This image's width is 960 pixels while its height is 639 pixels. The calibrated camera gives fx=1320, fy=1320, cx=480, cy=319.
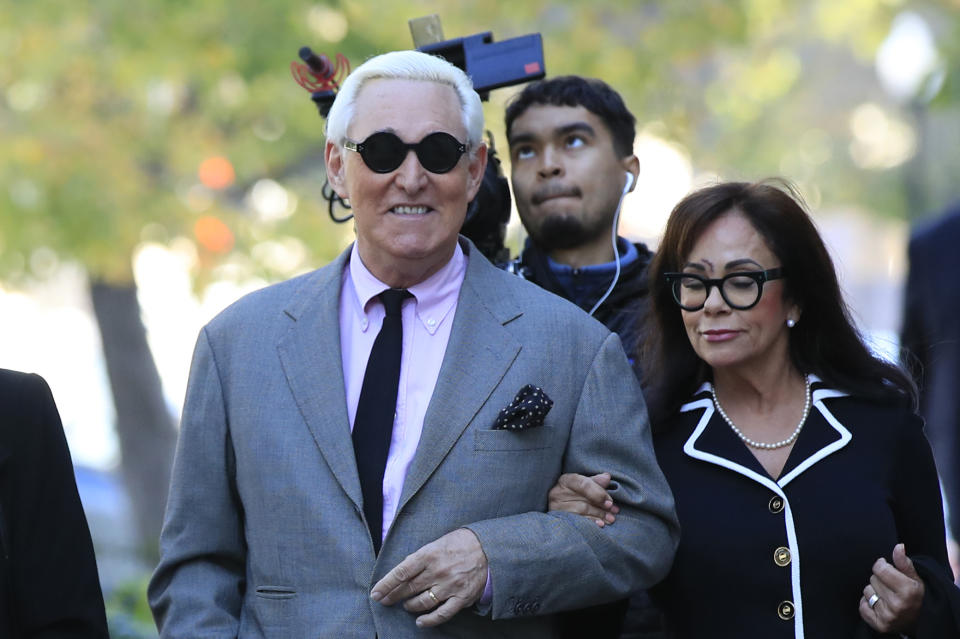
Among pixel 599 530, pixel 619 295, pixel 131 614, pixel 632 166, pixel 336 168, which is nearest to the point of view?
pixel 599 530

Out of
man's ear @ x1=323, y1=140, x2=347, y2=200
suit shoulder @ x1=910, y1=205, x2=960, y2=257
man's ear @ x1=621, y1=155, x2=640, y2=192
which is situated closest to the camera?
man's ear @ x1=323, y1=140, x2=347, y2=200

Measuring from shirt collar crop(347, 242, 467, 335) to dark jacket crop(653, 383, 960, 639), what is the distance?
84cm

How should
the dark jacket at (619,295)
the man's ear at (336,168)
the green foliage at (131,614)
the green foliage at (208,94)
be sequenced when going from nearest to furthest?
the man's ear at (336,168)
the dark jacket at (619,295)
the green foliage at (131,614)
the green foliage at (208,94)

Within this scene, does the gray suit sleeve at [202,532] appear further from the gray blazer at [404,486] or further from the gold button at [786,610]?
the gold button at [786,610]

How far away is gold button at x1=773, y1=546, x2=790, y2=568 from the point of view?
12.1 ft

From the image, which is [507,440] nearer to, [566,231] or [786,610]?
[786,610]

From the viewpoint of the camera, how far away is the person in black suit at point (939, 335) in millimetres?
3936

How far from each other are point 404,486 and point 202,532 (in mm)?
566

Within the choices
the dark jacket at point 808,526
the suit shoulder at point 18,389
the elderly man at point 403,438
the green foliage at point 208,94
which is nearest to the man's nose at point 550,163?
the elderly man at point 403,438

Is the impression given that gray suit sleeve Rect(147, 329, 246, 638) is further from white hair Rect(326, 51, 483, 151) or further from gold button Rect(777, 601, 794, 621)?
gold button Rect(777, 601, 794, 621)

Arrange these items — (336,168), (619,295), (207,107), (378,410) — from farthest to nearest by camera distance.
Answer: (207,107)
(619,295)
(336,168)
(378,410)

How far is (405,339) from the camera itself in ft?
12.1

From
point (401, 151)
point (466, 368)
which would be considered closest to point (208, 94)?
point (401, 151)

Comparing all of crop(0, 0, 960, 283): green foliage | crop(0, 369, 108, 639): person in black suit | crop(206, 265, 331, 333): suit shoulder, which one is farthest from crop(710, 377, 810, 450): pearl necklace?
crop(0, 0, 960, 283): green foliage
